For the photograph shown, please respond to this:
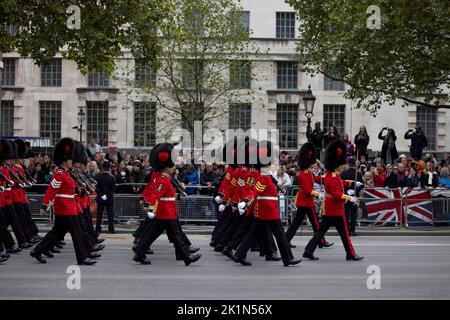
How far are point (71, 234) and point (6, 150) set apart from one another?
306cm

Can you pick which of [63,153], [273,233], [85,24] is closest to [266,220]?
[273,233]

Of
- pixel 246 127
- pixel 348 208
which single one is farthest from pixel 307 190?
pixel 246 127

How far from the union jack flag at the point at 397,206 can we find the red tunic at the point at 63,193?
10.8 metres

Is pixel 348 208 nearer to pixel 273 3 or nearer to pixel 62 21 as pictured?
pixel 62 21

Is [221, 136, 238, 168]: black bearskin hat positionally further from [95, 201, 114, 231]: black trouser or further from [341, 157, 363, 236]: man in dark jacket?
[95, 201, 114, 231]: black trouser

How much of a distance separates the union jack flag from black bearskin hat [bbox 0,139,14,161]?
1004 centimetres

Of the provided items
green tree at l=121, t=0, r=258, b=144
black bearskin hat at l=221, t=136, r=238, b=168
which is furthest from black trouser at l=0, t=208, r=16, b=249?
green tree at l=121, t=0, r=258, b=144

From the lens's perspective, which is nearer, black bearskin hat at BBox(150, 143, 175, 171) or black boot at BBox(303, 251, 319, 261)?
black bearskin hat at BBox(150, 143, 175, 171)

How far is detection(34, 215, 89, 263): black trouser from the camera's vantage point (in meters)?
16.2

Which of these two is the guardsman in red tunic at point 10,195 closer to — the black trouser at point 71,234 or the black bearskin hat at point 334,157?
the black trouser at point 71,234

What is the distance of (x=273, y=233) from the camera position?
16.4 meters

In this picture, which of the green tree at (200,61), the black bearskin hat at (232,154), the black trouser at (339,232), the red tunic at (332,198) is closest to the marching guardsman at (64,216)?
the black bearskin hat at (232,154)

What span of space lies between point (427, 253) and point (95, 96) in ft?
95.7

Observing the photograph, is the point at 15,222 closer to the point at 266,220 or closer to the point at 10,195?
the point at 10,195
